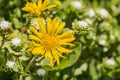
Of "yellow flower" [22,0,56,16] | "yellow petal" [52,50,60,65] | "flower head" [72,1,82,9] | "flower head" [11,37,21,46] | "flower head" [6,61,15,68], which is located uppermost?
"flower head" [72,1,82,9]

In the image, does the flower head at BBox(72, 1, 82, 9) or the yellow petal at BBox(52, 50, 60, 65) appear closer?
the yellow petal at BBox(52, 50, 60, 65)

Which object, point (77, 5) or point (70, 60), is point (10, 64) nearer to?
point (70, 60)

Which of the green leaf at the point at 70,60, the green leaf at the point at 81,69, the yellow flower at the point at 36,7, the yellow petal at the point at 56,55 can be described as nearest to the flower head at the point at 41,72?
the green leaf at the point at 70,60

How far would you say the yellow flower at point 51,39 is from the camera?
240 cm

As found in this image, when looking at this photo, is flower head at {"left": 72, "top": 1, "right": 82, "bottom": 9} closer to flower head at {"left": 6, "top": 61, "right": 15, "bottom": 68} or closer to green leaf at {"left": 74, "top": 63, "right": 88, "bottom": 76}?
green leaf at {"left": 74, "top": 63, "right": 88, "bottom": 76}

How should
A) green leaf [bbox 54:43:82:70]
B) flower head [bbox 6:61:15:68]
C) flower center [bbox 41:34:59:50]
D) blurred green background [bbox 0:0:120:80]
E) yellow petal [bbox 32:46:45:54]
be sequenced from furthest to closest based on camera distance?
1. blurred green background [bbox 0:0:120:80]
2. green leaf [bbox 54:43:82:70]
3. flower head [bbox 6:61:15:68]
4. flower center [bbox 41:34:59:50]
5. yellow petal [bbox 32:46:45:54]

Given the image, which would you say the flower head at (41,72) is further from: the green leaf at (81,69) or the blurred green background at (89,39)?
the green leaf at (81,69)

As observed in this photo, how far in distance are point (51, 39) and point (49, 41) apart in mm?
37

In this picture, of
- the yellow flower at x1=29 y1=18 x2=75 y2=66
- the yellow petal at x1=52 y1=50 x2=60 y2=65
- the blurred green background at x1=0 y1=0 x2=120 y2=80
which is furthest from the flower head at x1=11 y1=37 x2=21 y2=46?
the blurred green background at x1=0 y1=0 x2=120 y2=80

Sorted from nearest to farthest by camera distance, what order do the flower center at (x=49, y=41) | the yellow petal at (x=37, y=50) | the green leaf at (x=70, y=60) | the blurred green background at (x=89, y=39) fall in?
the yellow petal at (x=37, y=50), the flower center at (x=49, y=41), the green leaf at (x=70, y=60), the blurred green background at (x=89, y=39)

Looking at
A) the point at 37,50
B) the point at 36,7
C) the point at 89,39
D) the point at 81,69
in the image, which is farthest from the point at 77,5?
the point at 37,50

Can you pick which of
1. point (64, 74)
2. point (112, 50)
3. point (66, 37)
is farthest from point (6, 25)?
point (112, 50)

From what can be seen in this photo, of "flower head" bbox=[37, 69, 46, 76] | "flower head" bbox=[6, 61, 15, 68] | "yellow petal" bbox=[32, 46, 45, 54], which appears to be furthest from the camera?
"flower head" bbox=[37, 69, 46, 76]

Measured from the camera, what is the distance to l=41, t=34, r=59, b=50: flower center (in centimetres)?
248
